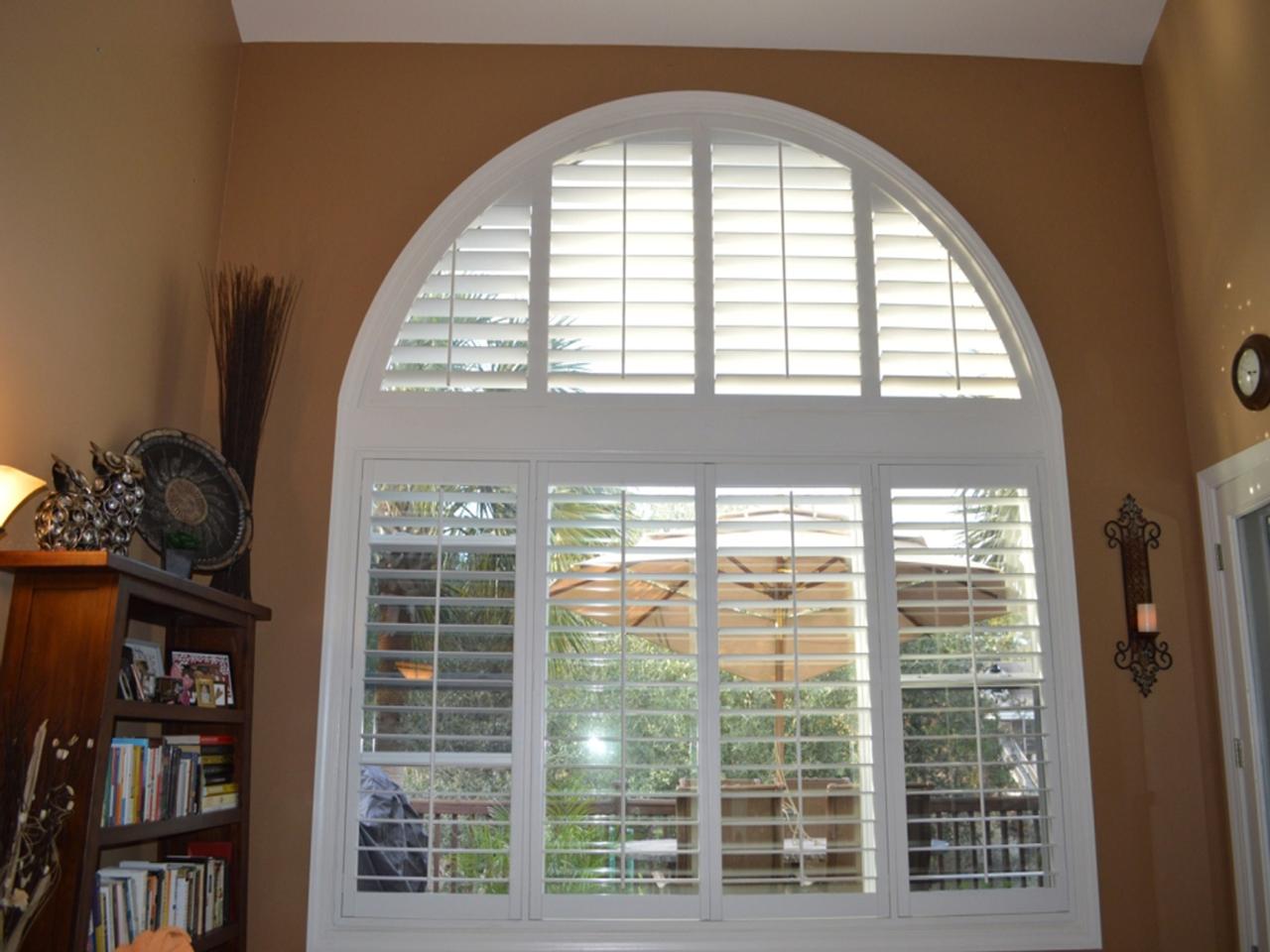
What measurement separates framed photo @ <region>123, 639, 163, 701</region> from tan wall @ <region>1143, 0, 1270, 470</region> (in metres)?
3.37

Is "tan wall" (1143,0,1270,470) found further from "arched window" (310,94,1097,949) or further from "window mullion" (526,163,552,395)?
"window mullion" (526,163,552,395)

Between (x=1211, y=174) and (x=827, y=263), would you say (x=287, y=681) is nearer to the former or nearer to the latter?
(x=827, y=263)

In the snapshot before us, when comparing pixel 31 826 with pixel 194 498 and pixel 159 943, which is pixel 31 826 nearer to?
pixel 159 943

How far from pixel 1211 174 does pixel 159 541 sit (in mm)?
3577

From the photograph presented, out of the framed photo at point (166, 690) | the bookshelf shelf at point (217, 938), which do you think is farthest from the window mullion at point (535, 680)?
the framed photo at point (166, 690)

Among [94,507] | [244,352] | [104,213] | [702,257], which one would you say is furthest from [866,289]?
[94,507]

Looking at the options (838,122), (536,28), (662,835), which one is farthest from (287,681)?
(838,122)

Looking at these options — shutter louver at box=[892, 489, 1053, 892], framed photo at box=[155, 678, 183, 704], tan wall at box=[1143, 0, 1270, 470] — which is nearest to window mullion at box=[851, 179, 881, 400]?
shutter louver at box=[892, 489, 1053, 892]

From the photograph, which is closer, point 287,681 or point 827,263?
point 287,681

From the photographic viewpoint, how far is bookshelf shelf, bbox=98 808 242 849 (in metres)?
2.70

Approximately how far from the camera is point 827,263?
418 cm

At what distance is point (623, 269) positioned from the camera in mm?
4145

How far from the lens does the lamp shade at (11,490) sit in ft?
8.24

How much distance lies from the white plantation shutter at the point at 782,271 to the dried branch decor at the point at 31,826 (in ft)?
7.88
